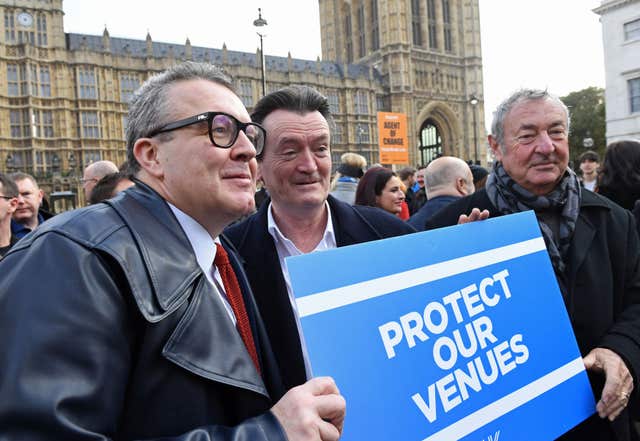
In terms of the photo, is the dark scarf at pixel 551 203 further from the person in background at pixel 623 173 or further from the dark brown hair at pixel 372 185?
the dark brown hair at pixel 372 185

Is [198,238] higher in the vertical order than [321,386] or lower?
higher

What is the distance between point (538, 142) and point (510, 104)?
219 mm

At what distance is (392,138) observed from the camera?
70.6 ft

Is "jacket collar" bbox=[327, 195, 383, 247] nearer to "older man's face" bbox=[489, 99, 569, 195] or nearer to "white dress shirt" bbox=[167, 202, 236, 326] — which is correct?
"older man's face" bbox=[489, 99, 569, 195]

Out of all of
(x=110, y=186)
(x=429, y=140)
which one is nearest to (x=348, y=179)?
(x=110, y=186)

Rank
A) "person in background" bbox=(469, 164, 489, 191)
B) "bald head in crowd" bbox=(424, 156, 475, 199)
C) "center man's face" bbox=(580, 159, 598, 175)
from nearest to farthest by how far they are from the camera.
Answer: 1. "bald head in crowd" bbox=(424, 156, 475, 199)
2. "person in background" bbox=(469, 164, 489, 191)
3. "center man's face" bbox=(580, 159, 598, 175)

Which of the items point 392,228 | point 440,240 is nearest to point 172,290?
point 440,240

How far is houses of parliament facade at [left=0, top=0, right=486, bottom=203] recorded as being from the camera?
33.7 metres

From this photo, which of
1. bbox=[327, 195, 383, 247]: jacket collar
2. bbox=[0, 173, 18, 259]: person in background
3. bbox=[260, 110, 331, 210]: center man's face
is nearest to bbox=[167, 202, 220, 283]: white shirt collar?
bbox=[260, 110, 331, 210]: center man's face

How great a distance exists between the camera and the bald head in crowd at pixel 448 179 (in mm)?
4371

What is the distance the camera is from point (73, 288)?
961mm

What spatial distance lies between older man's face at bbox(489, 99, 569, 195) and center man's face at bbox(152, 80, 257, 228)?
1387 millimetres

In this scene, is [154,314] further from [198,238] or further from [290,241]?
[290,241]

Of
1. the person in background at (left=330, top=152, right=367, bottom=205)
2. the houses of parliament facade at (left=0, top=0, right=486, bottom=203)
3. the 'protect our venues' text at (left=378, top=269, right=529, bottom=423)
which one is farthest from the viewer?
the houses of parliament facade at (left=0, top=0, right=486, bottom=203)
